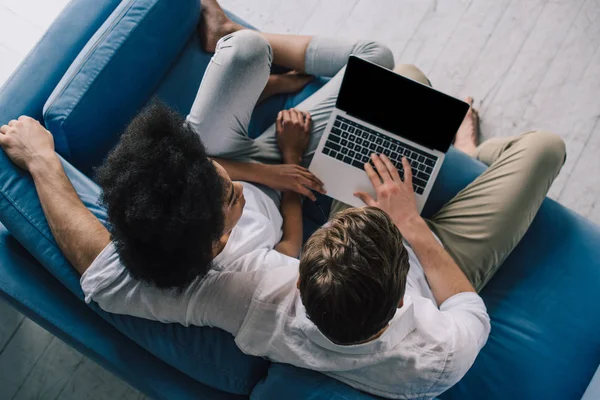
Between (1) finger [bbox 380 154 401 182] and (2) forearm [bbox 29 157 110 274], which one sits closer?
(2) forearm [bbox 29 157 110 274]

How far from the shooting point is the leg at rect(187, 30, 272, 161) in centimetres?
110

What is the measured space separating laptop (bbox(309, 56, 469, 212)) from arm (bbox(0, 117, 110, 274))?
20.8 inches

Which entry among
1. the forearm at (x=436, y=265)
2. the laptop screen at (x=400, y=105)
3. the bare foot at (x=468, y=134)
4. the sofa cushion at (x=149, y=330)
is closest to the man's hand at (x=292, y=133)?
the laptop screen at (x=400, y=105)

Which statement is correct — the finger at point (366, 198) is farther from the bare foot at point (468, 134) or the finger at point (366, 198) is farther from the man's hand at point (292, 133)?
the bare foot at point (468, 134)

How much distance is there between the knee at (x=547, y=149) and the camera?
44.9 inches

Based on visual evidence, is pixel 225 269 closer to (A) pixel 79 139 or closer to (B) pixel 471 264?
(A) pixel 79 139

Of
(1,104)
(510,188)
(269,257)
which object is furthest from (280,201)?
(1,104)

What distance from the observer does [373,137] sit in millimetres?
1180

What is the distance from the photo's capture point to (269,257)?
37.8 inches

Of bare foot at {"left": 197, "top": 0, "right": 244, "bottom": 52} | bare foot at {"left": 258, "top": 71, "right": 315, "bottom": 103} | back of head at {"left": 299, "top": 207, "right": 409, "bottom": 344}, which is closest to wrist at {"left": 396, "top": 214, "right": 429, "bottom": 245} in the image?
back of head at {"left": 299, "top": 207, "right": 409, "bottom": 344}

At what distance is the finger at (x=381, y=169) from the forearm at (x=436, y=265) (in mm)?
122

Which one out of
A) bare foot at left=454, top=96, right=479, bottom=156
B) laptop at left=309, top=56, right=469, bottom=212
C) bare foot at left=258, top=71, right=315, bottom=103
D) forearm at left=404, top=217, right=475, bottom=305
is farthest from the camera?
bare foot at left=454, top=96, right=479, bottom=156

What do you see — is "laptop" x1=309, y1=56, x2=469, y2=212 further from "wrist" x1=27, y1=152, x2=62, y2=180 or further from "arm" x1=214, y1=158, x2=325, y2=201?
"wrist" x1=27, y1=152, x2=62, y2=180

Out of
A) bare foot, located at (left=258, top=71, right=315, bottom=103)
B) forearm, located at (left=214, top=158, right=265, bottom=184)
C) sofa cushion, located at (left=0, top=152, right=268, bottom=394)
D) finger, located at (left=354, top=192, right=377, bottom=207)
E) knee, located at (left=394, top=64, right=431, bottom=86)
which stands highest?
knee, located at (left=394, top=64, right=431, bottom=86)
